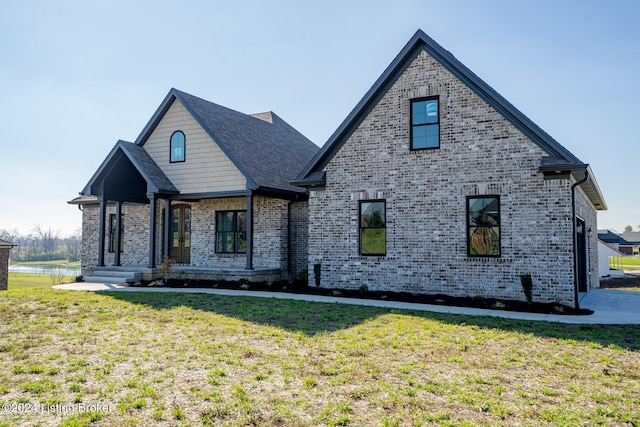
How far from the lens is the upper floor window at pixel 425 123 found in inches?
527

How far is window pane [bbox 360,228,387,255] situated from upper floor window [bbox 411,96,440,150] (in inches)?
108

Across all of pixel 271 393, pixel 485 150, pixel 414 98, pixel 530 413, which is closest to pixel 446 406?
pixel 530 413

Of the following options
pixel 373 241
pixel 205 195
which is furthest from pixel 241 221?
pixel 373 241

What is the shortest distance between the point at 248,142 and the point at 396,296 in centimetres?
953

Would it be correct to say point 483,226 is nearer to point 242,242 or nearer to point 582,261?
point 582,261

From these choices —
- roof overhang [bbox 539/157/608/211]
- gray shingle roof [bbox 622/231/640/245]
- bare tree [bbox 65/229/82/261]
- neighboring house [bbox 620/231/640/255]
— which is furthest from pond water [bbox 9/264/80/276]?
gray shingle roof [bbox 622/231/640/245]

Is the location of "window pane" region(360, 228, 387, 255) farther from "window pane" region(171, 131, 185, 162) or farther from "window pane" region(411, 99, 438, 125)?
"window pane" region(171, 131, 185, 162)

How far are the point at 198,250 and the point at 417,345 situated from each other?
1349 centimetres

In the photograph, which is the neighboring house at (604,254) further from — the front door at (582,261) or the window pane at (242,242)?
the window pane at (242,242)

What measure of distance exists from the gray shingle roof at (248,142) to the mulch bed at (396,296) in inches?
140

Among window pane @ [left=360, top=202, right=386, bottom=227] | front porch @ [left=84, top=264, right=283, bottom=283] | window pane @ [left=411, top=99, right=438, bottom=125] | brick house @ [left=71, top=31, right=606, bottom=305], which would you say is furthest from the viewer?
front porch @ [left=84, top=264, right=283, bottom=283]

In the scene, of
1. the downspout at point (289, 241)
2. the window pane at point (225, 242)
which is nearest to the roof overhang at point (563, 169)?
the downspout at point (289, 241)

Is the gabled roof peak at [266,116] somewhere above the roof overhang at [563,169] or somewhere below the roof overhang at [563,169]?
above

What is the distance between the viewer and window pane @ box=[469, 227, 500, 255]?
40.7ft
